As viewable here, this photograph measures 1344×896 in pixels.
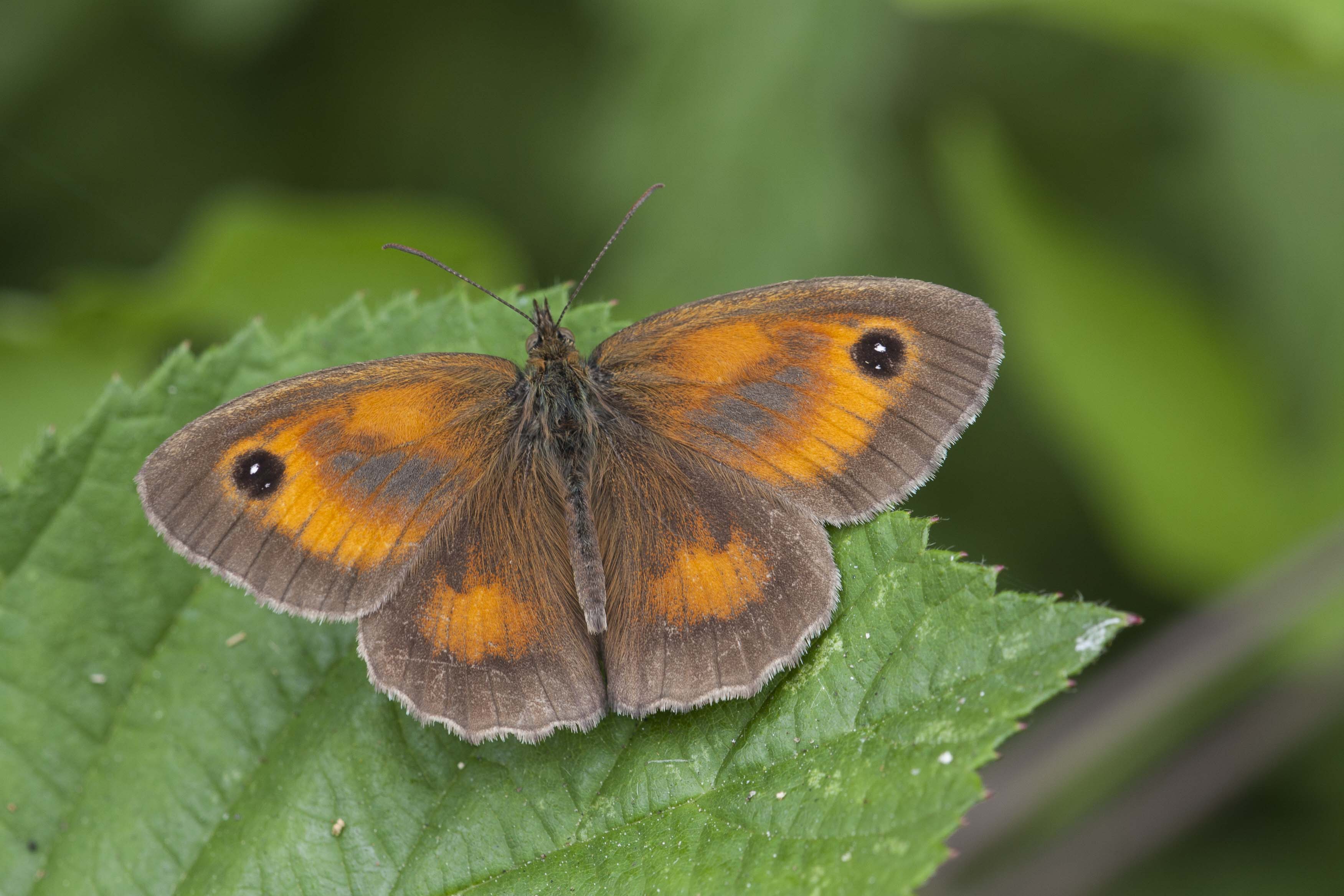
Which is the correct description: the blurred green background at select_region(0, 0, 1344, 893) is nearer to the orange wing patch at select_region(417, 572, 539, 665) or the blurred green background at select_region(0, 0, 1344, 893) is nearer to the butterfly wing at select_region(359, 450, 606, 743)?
the butterfly wing at select_region(359, 450, 606, 743)

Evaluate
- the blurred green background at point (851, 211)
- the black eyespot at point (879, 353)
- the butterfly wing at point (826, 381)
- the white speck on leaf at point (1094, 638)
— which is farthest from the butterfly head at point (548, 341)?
the white speck on leaf at point (1094, 638)

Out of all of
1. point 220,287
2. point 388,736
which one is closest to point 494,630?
point 388,736

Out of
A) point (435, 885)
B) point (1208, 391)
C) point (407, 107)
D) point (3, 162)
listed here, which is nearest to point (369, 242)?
point (407, 107)

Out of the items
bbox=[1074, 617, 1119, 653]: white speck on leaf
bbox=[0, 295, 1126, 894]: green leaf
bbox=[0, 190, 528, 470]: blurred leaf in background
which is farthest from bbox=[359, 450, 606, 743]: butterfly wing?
bbox=[0, 190, 528, 470]: blurred leaf in background

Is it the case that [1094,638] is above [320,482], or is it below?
above

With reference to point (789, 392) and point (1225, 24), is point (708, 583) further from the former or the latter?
point (1225, 24)

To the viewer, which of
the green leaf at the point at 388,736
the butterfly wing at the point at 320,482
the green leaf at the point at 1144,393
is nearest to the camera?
the green leaf at the point at 388,736

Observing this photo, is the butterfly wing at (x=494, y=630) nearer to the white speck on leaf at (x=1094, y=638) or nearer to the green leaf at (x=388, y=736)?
the green leaf at (x=388, y=736)

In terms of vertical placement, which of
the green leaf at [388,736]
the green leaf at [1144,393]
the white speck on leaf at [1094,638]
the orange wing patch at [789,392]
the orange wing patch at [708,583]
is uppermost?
the green leaf at [1144,393]
